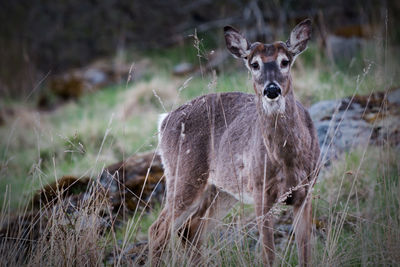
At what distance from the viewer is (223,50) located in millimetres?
11445

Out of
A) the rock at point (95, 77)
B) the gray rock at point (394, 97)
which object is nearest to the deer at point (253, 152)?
the gray rock at point (394, 97)

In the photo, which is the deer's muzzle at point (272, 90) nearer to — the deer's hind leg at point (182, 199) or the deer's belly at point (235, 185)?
the deer's belly at point (235, 185)

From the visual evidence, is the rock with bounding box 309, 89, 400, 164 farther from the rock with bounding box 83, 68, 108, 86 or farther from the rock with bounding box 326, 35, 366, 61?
the rock with bounding box 83, 68, 108, 86

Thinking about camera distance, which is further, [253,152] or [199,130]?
[199,130]

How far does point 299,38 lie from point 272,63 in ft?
1.38

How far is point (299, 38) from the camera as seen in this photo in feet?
13.1

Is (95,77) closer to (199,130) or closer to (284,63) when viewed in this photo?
(199,130)

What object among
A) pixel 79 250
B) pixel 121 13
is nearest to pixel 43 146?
pixel 79 250

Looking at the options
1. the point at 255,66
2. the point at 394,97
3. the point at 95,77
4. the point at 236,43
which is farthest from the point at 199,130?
the point at 95,77

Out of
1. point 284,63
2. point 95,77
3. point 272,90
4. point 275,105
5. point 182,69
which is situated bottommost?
point 275,105

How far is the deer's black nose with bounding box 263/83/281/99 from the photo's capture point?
357 centimetres

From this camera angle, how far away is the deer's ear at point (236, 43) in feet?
13.3

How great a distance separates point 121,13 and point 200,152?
12505mm

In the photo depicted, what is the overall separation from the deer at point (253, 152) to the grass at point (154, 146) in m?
0.16
